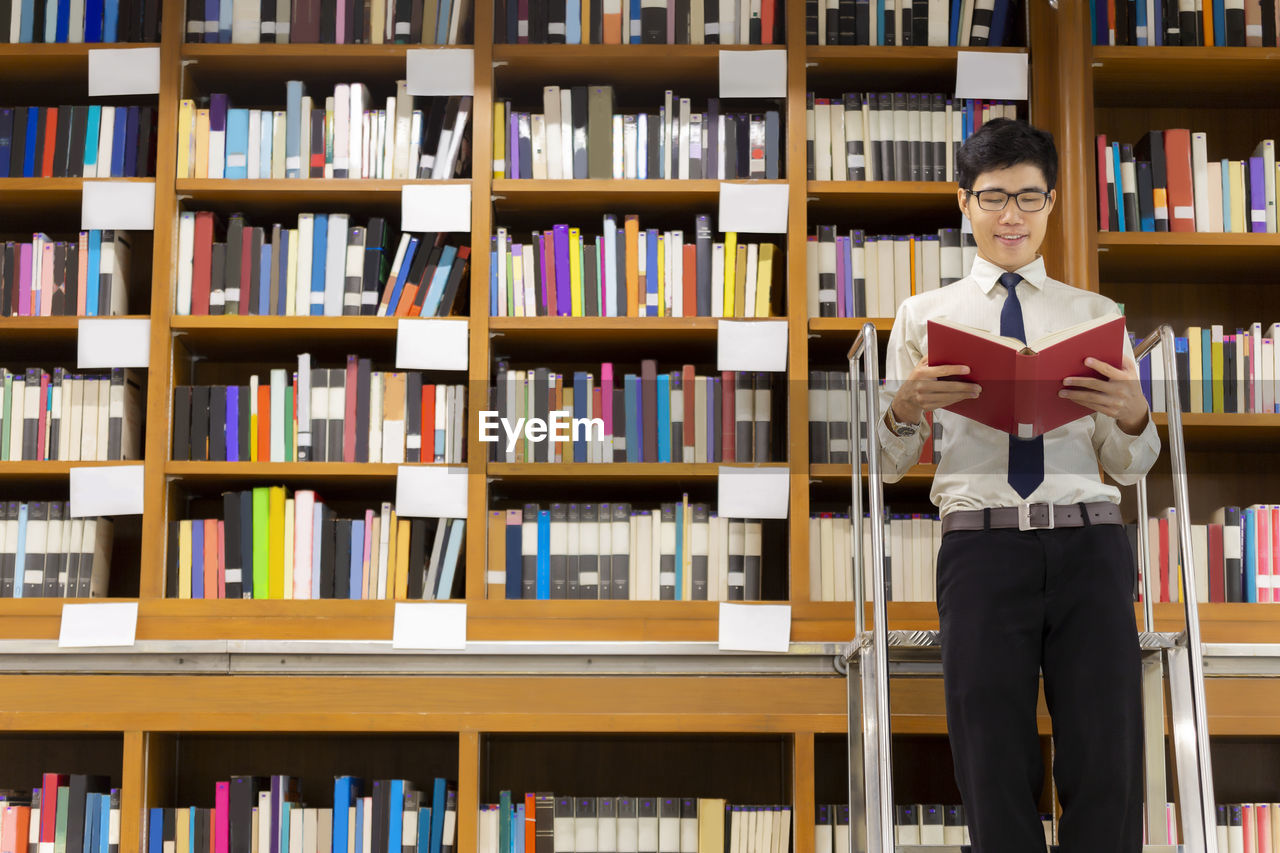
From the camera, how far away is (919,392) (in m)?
2.07

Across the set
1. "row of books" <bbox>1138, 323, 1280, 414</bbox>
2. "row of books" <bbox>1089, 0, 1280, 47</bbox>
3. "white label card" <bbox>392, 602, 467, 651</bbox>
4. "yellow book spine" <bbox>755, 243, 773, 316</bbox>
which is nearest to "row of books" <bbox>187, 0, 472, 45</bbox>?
"yellow book spine" <bbox>755, 243, 773, 316</bbox>

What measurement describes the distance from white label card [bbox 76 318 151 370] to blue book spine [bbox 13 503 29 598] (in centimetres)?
40

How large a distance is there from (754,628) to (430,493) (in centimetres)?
88

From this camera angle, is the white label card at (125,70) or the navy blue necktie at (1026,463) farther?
the white label card at (125,70)

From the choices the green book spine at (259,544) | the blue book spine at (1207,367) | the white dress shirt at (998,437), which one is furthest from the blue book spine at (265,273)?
the blue book spine at (1207,367)

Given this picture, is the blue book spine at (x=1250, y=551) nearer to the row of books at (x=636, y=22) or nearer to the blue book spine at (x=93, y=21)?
the row of books at (x=636, y=22)

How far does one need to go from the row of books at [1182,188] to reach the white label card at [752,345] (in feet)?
2.98

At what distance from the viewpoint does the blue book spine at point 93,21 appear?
3268 millimetres

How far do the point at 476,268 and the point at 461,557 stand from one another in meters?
0.75

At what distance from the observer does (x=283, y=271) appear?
3188 millimetres

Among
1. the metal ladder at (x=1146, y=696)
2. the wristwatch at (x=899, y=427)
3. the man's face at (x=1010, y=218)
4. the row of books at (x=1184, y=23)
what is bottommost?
the metal ladder at (x=1146, y=696)

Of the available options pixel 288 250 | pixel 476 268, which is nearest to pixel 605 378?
pixel 476 268

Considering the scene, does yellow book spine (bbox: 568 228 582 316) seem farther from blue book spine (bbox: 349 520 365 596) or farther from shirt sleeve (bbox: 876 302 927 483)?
shirt sleeve (bbox: 876 302 927 483)

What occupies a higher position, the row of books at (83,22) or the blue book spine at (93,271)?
the row of books at (83,22)
